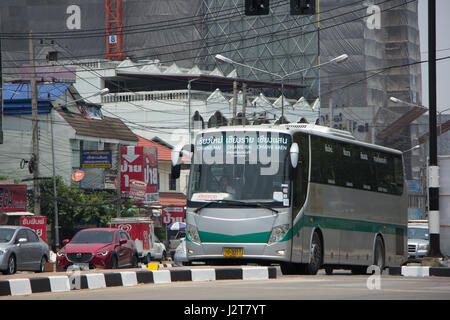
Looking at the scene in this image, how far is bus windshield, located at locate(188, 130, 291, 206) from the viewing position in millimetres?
21016

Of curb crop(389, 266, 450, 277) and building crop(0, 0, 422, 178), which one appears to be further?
building crop(0, 0, 422, 178)

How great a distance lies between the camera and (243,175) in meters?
21.1

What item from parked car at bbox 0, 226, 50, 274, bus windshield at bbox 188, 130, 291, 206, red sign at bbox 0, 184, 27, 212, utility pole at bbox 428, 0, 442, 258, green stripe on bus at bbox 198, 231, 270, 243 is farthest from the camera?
red sign at bbox 0, 184, 27, 212

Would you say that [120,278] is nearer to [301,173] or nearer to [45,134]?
[301,173]

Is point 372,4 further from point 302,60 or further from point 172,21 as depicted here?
point 172,21

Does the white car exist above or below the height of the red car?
below

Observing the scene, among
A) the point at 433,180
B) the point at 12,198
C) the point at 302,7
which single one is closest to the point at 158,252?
the point at 12,198

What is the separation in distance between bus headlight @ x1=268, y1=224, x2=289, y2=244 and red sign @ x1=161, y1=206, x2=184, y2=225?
138 feet

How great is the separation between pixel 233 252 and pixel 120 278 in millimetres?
4582

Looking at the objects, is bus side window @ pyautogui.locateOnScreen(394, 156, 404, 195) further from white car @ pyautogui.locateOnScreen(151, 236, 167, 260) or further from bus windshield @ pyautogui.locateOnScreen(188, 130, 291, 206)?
white car @ pyautogui.locateOnScreen(151, 236, 167, 260)

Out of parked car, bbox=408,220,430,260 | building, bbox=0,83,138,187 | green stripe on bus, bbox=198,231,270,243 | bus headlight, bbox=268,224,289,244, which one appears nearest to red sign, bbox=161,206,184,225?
building, bbox=0,83,138,187

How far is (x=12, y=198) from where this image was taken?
5034 centimetres

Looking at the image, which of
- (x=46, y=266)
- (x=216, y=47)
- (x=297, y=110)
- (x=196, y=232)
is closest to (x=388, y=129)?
(x=297, y=110)
